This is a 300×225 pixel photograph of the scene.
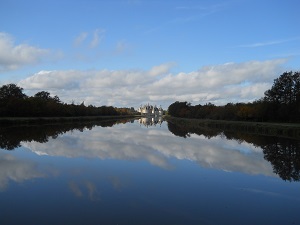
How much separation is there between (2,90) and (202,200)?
7829 cm

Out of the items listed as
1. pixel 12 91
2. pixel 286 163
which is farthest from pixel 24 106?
pixel 286 163

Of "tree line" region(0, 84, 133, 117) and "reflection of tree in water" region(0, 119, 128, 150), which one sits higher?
"tree line" region(0, 84, 133, 117)

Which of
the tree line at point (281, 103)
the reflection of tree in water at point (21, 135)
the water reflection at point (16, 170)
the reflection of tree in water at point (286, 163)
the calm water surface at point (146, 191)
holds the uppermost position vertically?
the tree line at point (281, 103)

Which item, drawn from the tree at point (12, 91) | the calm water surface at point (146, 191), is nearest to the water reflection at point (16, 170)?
the calm water surface at point (146, 191)

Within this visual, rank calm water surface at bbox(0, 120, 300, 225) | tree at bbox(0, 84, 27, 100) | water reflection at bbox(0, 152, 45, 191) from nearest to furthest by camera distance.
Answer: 1. calm water surface at bbox(0, 120, 300, 225)
2. water reflection at bbox(0, 152, 45, 191)
3. tree at bbox(0, 84, 27, 100)

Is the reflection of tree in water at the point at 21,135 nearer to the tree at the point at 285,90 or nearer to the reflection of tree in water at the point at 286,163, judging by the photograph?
the reflection of tree in water at the point at 286,163

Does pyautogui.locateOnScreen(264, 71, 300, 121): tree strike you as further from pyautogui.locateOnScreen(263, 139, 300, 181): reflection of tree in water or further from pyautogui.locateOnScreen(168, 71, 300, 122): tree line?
pyautogui.locateOnScreen(263, 139, 300, 181): reflection of tree in water

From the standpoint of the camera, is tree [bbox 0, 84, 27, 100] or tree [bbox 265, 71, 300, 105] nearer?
tree [bbox 265, 71, 300, 105]

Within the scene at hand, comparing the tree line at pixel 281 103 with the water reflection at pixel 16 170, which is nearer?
the water reflection at pixel 16 170

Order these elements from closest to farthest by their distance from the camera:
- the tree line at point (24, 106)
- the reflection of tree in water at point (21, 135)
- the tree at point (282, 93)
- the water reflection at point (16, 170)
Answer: the water reflection at point (16, 170)
the reflection of tree in water at point (21, 135)
the tree at point (282, 93)
the tree line at point (24, 106)

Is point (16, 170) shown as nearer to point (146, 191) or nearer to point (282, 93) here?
point (146, 191)

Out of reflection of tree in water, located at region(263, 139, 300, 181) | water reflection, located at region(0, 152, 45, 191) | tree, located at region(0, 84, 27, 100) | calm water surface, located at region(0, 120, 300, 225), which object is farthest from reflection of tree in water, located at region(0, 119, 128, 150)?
tree, located at region(0, 84, 27, 100)

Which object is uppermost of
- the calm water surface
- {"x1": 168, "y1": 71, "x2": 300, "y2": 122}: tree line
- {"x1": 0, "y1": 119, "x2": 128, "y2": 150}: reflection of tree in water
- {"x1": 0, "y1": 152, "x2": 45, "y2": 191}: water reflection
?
{"x1": 168, "y1": 71, "x2": 300, "y2": 122}: tree line

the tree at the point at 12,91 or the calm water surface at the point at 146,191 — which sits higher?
the tree at the point at 12,91
